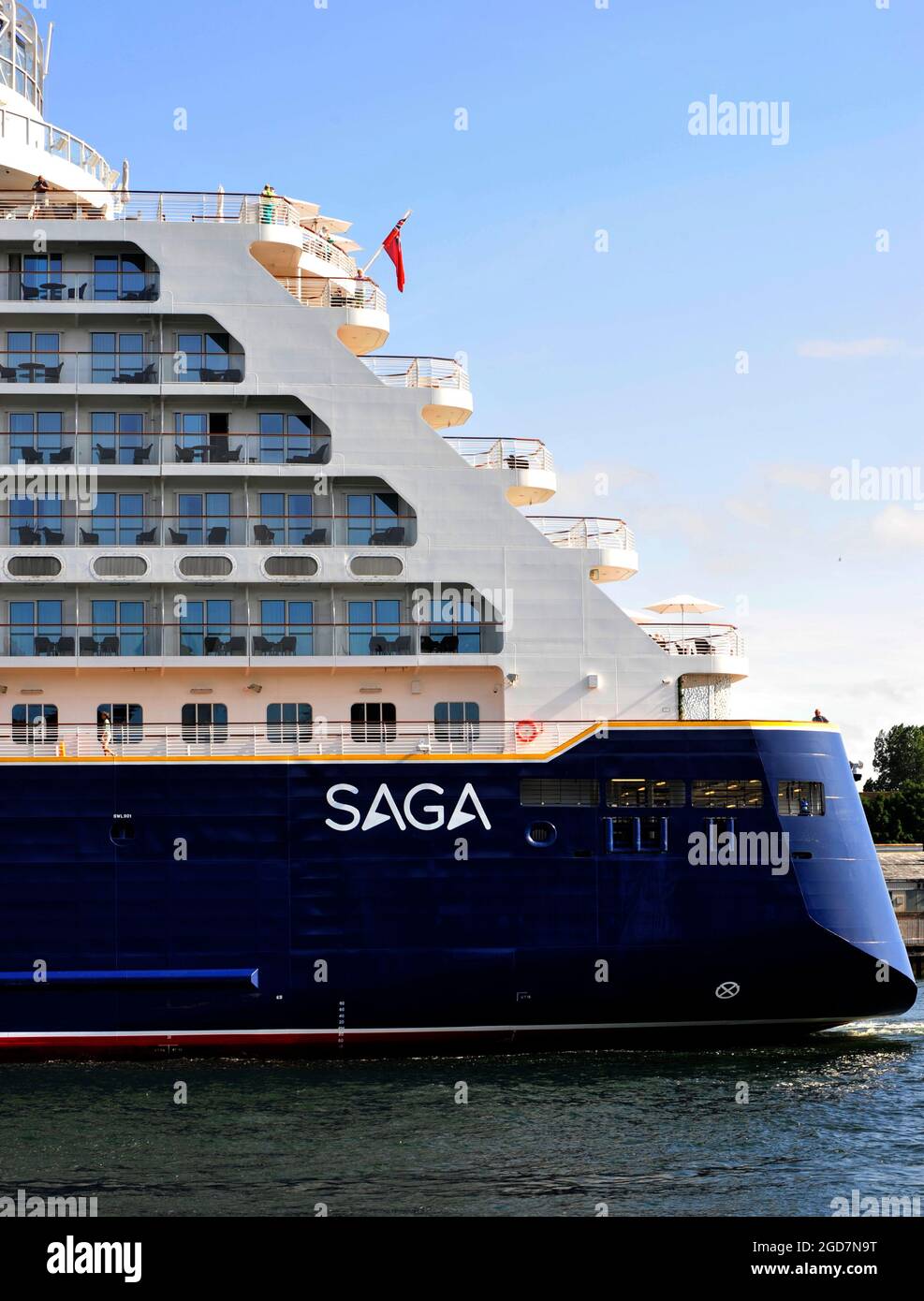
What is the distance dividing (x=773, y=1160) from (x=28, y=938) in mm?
12627

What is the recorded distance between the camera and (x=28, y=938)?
24.7m

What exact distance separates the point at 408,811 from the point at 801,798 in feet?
22.2

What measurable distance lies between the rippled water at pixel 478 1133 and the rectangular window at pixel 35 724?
5514 millimetres

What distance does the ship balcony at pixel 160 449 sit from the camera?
89.0ft

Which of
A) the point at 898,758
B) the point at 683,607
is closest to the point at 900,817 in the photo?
the point at 898,758

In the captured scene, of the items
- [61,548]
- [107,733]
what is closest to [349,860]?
[107,733]

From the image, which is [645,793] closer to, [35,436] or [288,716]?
[288,716]

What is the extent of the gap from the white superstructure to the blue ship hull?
148cm

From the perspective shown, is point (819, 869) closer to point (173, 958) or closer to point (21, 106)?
point (173, 958)

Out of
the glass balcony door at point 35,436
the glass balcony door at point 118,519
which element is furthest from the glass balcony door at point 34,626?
the glass balcony door at point 35,436

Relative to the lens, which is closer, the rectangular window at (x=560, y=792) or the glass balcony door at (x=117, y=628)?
the rectangular window at (x=560, y=792)

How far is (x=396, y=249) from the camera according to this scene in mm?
29219

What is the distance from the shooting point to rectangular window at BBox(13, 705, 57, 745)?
25984mm

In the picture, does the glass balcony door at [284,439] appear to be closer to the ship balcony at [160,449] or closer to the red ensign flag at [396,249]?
the ship balcony at [160,449]
